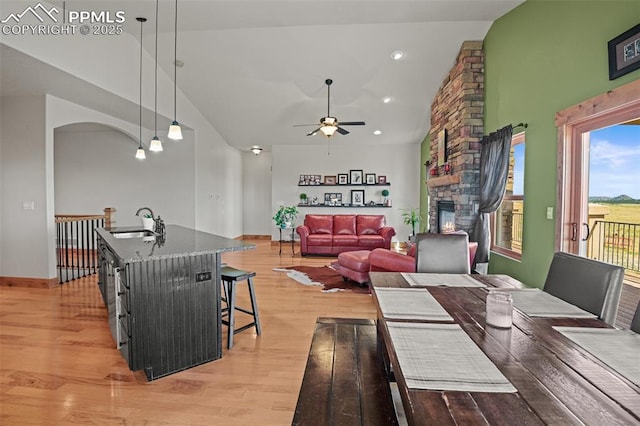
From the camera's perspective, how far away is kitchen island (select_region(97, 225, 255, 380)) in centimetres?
238

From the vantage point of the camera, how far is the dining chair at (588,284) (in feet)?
5.56

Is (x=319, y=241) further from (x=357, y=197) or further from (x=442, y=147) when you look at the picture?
(x=442, y=147)

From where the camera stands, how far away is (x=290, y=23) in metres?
4.86

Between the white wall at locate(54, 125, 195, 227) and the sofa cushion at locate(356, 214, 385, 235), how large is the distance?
12.1 feet

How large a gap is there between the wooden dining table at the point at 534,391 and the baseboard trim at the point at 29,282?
5287mm

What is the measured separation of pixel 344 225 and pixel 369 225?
0.58 metres

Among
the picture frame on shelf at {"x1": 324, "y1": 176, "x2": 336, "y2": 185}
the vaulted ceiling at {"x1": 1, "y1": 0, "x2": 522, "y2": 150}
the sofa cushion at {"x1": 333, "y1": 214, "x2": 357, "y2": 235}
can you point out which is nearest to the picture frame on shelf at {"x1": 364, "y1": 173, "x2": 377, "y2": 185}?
the picture frame on shelf at {"x1": 324, "y1": 176, "x2": 336, "y2": 185}

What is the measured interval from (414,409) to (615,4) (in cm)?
340

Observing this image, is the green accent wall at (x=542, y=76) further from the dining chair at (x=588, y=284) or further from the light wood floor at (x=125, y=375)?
the light wood floor at (x=125, y=375)

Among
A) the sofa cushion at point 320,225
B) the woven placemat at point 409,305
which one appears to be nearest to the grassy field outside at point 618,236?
the woven placemat at point 409,305

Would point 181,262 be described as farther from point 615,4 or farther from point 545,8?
point 545,8

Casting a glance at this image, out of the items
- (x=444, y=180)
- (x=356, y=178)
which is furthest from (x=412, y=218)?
(x=444, y=180)

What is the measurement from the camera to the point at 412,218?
8250mm

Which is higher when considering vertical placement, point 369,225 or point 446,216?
point 446,216
